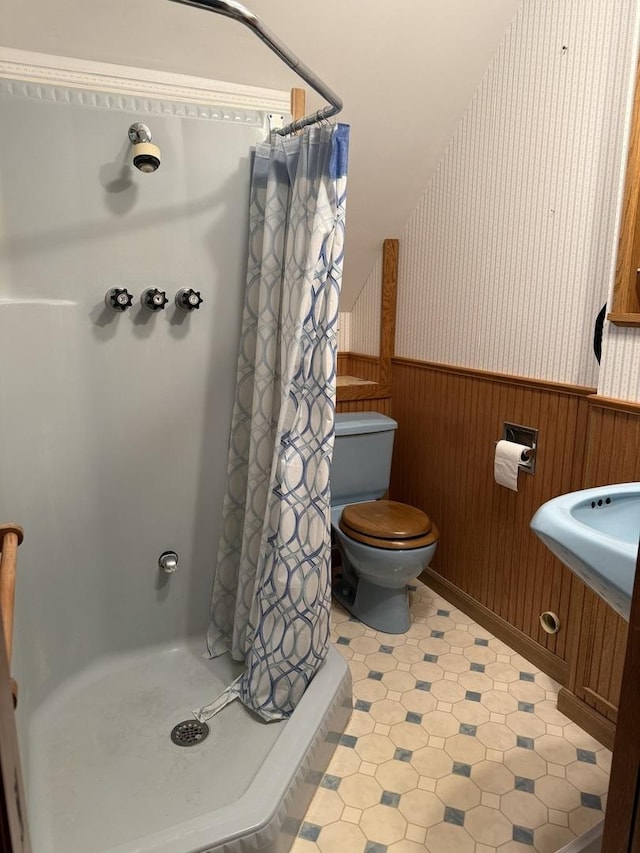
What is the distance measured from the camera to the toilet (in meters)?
2.12

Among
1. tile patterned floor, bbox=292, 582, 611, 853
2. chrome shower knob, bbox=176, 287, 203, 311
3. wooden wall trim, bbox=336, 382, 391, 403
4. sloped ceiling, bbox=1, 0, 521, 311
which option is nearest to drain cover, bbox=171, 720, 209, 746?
tile patterned floor, bbox=292, 582, 611, 853

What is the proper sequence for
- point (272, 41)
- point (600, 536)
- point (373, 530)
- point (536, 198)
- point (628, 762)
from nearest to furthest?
point (628, 762)
point (600, 536)
point (272, 41)
point (536, 198)
point (373, 530)

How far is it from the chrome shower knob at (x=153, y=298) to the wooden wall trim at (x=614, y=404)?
1.33 m

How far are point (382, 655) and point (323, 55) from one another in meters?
2.10

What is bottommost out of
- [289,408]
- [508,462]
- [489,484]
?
[489,484]

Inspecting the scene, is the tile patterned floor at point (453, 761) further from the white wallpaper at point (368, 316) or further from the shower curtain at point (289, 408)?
the white wallpaper at point (368, 316)

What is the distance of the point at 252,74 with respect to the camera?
73.0 inches

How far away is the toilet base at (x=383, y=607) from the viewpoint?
2.28 m

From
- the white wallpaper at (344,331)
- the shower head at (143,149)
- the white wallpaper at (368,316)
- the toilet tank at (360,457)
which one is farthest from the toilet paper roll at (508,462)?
the shower head at (143,149)

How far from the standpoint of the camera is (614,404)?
1610 millimetres

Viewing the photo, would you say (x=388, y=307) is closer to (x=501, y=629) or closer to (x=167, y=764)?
(x=501, y=629)

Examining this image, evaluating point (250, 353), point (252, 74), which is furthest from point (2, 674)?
point (252, 74)

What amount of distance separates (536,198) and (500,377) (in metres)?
0.62

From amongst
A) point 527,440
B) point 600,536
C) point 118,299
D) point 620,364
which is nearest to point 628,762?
point 600,536
